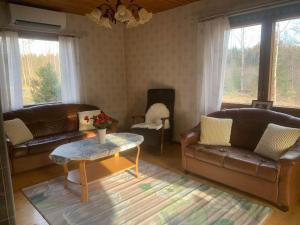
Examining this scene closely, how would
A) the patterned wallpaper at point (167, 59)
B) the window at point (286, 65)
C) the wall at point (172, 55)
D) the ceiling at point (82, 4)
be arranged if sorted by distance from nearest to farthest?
1. the window at point (286, 65)
2. the ceiling at point (82, 4)
3. the wall at point (172, 55)
4. the patterned wallpaper at point (167, 59)

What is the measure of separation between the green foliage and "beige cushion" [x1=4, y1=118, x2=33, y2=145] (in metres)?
0.86

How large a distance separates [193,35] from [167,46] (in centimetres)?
62

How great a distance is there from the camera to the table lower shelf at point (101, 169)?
272 cm

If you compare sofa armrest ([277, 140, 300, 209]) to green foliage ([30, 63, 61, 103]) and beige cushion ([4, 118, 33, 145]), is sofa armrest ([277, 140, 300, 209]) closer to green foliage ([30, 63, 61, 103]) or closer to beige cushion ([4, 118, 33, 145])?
beige cushion ([4, 118, 33, 145])

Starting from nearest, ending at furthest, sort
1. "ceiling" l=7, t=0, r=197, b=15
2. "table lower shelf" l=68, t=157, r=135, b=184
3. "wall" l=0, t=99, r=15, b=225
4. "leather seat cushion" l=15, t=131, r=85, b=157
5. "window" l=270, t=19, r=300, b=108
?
"wall" l=0, t=99, r=15, b=225
"table lower shelf" l=68, t=157, r=135, b=184
"window" l=270, t=19, r=300, b=108
"leather seat cushion" l=15, t=131, r=85, b=157
"ceiling" l=7, t=0, r=197, b=15

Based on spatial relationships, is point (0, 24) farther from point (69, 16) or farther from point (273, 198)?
point (273, 198)

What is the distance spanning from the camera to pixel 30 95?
166 inches

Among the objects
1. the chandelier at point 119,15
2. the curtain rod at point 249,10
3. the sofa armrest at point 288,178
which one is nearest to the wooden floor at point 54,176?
the sofa armrest at point 288,178

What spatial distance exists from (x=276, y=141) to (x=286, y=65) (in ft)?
4.03

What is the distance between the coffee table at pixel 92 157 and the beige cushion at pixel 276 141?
4.97 ft

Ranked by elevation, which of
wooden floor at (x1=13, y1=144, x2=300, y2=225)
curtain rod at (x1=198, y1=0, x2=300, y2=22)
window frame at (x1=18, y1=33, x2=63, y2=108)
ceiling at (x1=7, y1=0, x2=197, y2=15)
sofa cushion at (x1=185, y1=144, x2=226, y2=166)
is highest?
ceiling at (x1=7, y1=0, x2=197, y2=15)

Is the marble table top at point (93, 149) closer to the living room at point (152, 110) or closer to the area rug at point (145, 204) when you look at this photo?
the living room at point (152, 110)

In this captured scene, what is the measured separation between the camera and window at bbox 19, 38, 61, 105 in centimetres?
411

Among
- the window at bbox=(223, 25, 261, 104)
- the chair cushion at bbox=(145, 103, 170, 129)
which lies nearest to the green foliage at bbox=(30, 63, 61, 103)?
the chair cushion at bbox=(145, 103, 170, 129)
